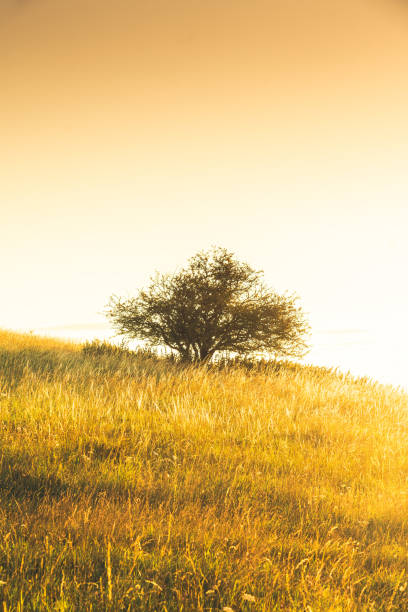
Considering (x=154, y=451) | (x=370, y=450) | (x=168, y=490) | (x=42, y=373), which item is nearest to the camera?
(x=168, y=490)

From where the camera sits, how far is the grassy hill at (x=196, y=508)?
10.5 ft

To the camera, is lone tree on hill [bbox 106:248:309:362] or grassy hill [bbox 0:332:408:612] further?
lone tree on hill [bbox 106:248:309:362]

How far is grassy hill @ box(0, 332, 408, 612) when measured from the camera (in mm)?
3201

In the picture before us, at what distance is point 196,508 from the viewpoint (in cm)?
452

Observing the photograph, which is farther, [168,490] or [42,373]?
[42,373]

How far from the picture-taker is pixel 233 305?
755 inches

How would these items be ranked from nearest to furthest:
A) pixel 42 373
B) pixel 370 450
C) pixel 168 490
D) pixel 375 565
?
pixel 375 565 < pixel 168 490 < pixel 370 450 < pixel 42 373

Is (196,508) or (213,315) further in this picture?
(213,315)

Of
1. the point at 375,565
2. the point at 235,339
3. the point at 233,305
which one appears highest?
the point at 233,305

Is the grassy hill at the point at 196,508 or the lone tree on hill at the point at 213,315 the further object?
the lone tree on hill at the point at 213,315

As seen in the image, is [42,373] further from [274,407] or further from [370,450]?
[370,450]

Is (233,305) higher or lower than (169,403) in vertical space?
higher

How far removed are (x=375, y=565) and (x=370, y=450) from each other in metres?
3.85

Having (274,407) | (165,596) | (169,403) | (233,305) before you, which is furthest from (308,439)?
(233,305)
